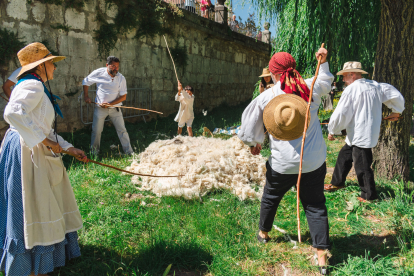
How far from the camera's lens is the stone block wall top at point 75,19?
6621 mm

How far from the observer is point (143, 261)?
8.56 ft

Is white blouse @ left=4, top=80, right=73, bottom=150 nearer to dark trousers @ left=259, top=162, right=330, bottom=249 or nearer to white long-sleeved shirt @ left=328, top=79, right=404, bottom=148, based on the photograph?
dark trousers @ left=259, top=162, right=330, bottom=249

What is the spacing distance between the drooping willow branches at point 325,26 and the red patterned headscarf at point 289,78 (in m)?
3.26

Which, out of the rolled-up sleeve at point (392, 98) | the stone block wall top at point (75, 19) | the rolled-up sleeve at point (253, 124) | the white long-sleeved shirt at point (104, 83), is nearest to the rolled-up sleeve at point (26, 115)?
the rolled-up sleeve at point (253, 124)

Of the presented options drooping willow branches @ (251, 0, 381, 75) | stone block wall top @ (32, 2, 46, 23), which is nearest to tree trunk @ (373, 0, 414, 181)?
drooping willow branches @ (251, 0, 381, 75)

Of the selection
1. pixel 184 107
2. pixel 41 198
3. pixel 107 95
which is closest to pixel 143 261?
pixel 41 198

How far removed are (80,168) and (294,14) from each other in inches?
186

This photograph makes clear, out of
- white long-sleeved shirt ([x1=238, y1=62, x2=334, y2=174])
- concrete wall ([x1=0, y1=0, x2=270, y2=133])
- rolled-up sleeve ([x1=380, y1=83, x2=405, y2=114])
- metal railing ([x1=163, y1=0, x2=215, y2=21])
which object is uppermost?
metal railing ([x1=163, y1=0, x2=215, y2=21])

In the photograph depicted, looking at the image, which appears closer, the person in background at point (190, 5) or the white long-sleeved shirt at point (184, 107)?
the white long-sleeved shirt at point (184, 107)

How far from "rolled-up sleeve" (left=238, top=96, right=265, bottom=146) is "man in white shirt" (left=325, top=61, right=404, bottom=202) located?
174 centimetres

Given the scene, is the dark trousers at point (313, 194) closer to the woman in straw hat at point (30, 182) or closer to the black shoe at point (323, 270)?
the black shoe at point (323, 270)

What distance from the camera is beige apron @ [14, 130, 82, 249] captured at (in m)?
2.17

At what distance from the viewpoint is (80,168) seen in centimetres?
479

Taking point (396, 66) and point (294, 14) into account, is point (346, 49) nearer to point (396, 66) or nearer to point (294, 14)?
point (294, 14)
